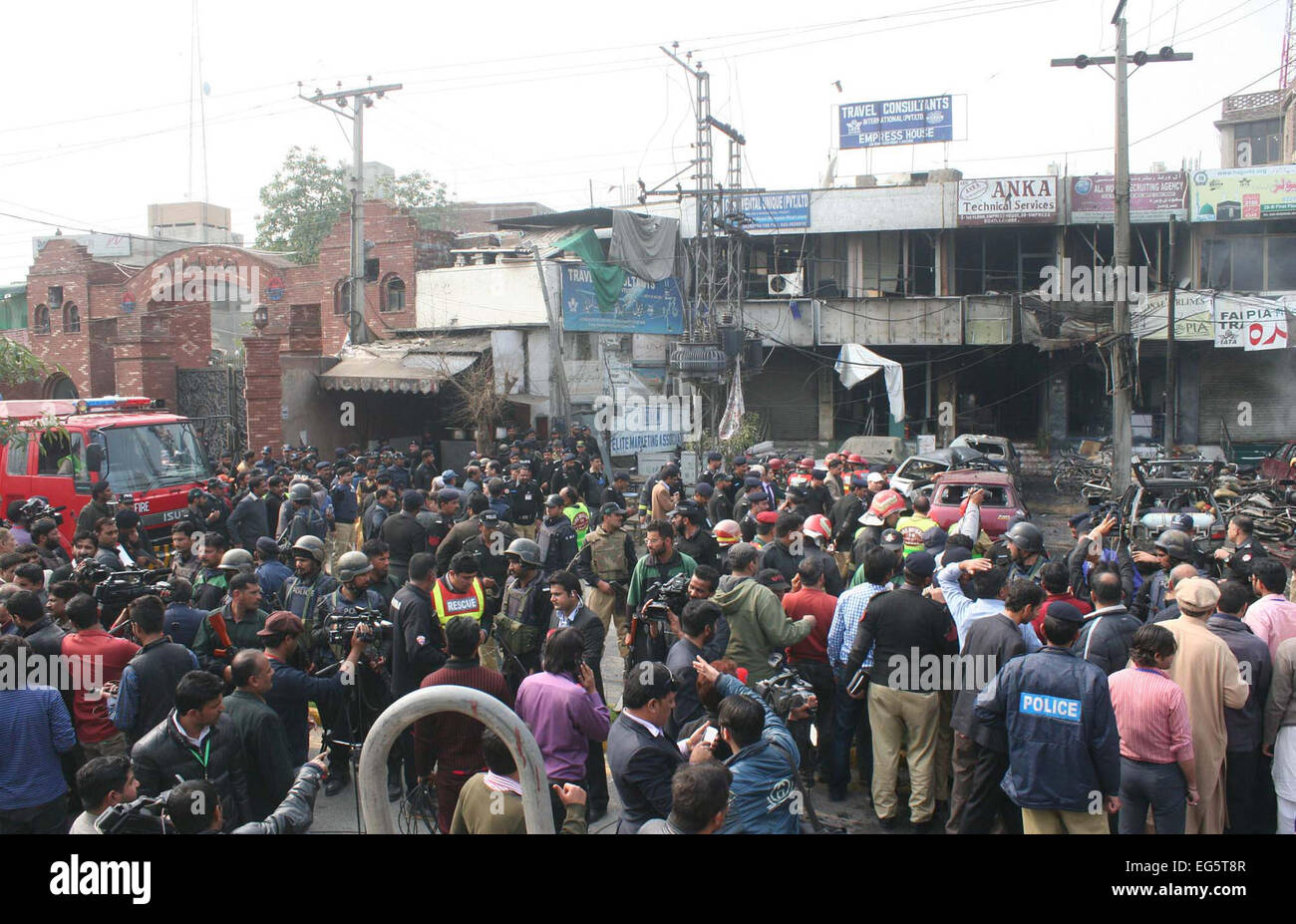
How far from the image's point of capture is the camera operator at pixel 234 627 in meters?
6.09

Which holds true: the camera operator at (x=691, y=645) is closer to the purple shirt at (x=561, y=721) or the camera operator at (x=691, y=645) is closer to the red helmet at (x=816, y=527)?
the purple shirt at (x=561, y=721)

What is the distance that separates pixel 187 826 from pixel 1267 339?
2700 cm

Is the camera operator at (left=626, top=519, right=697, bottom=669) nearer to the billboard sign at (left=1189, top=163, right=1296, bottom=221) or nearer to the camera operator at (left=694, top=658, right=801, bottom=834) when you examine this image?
the camera operator at (left=694, top=658, right=801, bottom=834)

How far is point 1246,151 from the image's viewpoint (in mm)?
46094

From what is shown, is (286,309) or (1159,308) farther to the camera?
(286,309)

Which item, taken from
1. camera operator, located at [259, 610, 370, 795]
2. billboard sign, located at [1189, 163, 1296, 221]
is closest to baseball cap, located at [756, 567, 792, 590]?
camera operator, located at [259, 610, 370, 795]

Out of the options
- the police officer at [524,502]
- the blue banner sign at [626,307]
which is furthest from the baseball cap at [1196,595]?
the blue banner sign at [626,307]

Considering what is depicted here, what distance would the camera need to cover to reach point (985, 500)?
1428cm

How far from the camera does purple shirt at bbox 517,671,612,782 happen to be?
470 cm

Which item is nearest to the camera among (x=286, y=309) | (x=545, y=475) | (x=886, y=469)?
(x=545, y=475)

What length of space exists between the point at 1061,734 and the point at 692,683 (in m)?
1.87

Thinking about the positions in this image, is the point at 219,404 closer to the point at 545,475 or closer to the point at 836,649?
the point at 545,475

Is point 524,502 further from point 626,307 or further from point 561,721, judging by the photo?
point 626,307
